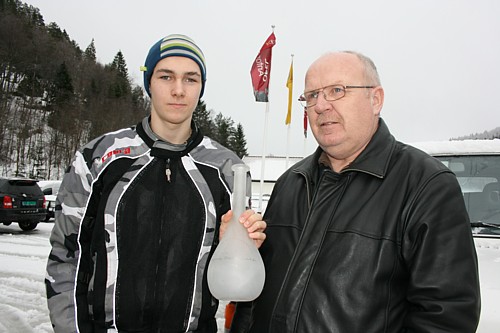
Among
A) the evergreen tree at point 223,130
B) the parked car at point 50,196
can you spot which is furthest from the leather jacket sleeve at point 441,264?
the evergreen tree at point 223,130

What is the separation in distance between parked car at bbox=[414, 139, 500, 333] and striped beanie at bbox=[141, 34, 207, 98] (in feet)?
6.49

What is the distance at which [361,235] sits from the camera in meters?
1.57

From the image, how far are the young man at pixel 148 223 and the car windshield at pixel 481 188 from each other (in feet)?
6.38

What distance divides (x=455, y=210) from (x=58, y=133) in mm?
51728

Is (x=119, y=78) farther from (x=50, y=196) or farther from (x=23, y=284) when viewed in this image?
(x=23, y=284)

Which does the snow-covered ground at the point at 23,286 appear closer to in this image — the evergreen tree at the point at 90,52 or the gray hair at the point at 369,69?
the gray hair at the point at 369,69

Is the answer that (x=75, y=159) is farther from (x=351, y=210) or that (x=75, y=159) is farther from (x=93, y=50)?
(x=93, y=50)

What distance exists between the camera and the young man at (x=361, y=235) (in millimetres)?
1379

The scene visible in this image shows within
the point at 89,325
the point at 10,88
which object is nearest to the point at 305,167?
the point at 89,325

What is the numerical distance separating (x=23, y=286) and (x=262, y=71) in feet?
32.8

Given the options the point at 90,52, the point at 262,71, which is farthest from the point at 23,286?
the point at 90,52

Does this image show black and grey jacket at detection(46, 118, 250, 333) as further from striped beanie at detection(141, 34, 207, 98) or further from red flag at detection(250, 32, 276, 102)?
red flag at detection(250, 32, 276, 102)

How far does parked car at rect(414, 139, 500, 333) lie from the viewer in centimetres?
248

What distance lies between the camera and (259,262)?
159 cm
